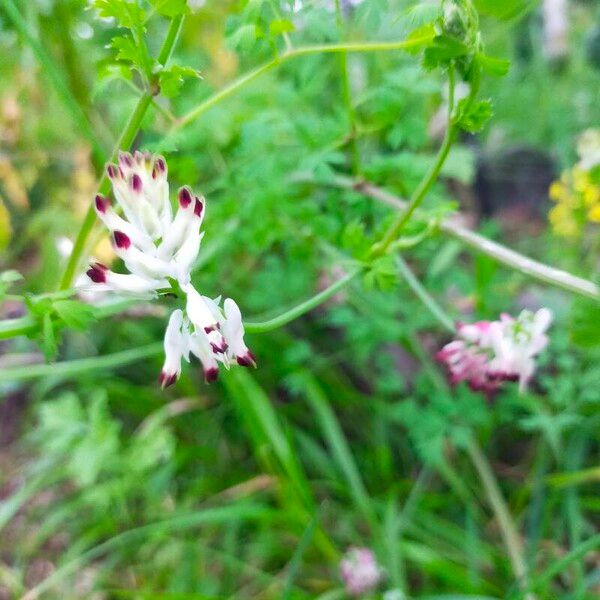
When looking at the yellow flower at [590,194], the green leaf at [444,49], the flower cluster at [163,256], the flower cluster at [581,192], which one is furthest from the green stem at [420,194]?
the yellow flower at [590,194]

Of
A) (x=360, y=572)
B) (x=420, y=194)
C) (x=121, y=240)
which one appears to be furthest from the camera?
(x=360, y=572)

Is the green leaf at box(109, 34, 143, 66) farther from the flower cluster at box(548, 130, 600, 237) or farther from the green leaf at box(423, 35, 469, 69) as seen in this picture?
the flower cluster at box(548, 130, 600, 237)

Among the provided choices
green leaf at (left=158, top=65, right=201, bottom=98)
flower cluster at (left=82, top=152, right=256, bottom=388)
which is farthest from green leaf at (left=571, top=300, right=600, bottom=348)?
green leaf at (left=158, top=65, right=201, bottom=98)

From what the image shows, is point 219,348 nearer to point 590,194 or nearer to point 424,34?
point 424,34

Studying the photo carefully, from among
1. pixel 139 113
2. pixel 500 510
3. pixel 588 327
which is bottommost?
pixel 500 510

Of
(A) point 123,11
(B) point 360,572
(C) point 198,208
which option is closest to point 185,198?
(C) point 198,208

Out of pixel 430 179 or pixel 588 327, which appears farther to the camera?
pixel 588 327

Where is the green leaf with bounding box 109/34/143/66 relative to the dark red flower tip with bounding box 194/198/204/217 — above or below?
above

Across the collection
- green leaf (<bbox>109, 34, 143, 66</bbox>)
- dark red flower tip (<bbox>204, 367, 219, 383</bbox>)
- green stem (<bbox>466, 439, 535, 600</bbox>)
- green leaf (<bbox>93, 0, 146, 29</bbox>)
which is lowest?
green stem (<bbox>466, 439, 535, 600</bbox>)
